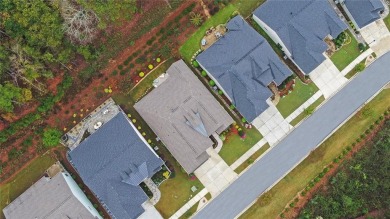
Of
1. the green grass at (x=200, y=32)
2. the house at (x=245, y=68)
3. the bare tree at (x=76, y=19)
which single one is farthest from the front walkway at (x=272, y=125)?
the bare tree at (x=76, y=19)

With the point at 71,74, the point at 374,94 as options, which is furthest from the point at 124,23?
the point at 374,94

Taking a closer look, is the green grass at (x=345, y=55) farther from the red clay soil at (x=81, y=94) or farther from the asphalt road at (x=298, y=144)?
the red clay soil at (x=81, y=94)

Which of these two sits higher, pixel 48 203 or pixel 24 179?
pixel 24 179

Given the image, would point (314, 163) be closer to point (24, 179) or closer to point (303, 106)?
point (303, 106)

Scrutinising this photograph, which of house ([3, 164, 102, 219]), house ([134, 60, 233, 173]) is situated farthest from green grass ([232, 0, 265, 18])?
house ([3, 164, 102, 219])

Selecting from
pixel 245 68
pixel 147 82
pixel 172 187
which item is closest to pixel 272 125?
pixel 245 68

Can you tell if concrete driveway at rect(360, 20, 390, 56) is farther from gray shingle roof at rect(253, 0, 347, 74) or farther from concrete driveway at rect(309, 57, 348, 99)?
concrete driveway at rect(309, 57, 348, 99)
